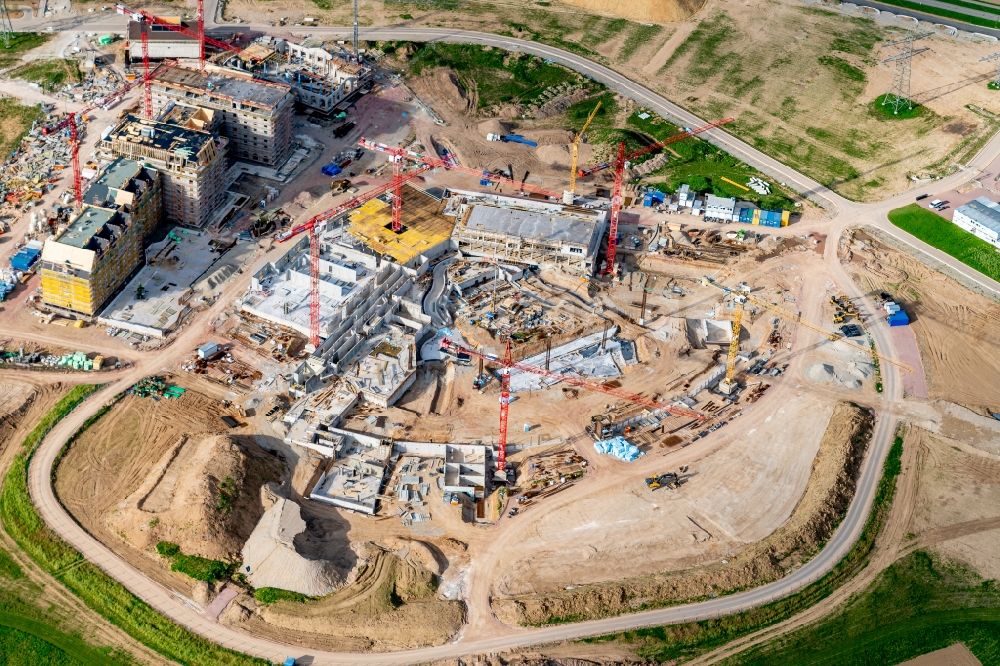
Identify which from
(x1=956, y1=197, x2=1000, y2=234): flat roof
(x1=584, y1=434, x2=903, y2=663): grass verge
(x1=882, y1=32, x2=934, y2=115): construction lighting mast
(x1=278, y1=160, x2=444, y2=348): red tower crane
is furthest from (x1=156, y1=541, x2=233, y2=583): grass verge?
(x1=882, y1=32, x2=934, y2=115): construction lighting mast

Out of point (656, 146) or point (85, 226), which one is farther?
point (656, 146)

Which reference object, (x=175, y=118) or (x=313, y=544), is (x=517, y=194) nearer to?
(x=175, y=118)

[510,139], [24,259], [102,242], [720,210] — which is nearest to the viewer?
[102,242]

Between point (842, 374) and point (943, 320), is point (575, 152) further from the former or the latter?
point (943, 320)

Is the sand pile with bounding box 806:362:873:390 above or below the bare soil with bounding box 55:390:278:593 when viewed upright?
above

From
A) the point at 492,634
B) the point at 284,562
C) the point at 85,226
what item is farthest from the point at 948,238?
A: the point at 85,226

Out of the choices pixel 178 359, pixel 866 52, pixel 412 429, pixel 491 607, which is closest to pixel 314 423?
pixel 412 429

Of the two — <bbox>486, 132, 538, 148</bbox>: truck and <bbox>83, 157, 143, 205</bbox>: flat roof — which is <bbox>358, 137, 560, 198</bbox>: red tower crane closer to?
<bbox>486, 132, 538, 148</bbox>: truck
